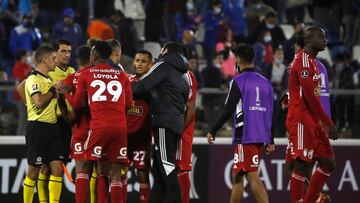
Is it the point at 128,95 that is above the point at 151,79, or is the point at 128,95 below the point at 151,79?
below

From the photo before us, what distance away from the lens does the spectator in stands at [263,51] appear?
20531mm

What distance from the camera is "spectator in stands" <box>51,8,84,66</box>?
19.5 metres

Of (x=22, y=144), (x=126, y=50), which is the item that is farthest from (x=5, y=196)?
(x=126, y=50)

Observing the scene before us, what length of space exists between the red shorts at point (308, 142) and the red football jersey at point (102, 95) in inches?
86.8

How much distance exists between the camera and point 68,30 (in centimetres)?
1961

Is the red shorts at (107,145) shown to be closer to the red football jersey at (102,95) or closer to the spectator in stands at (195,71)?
the red football jersey at (102,95)

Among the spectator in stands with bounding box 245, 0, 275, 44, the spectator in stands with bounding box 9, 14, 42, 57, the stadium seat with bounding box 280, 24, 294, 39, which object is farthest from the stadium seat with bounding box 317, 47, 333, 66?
the spectator in stands with bounding box 9, 14, 42, 57

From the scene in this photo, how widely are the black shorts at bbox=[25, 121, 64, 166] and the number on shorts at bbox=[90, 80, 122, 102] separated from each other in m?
1.33

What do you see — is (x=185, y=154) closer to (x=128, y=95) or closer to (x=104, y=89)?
(x=128, y=95)

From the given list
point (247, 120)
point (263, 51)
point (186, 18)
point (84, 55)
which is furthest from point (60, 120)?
point (186, 18)

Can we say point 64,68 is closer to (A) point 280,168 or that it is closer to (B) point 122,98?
(B) point 122,98

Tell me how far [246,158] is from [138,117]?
4.88ft

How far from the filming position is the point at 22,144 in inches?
573

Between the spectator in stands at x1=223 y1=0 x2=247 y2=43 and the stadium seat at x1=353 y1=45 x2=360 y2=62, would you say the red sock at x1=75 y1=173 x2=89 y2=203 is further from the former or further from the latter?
the stadium seat at x1=353 y1=45 x2=360 y2=62
